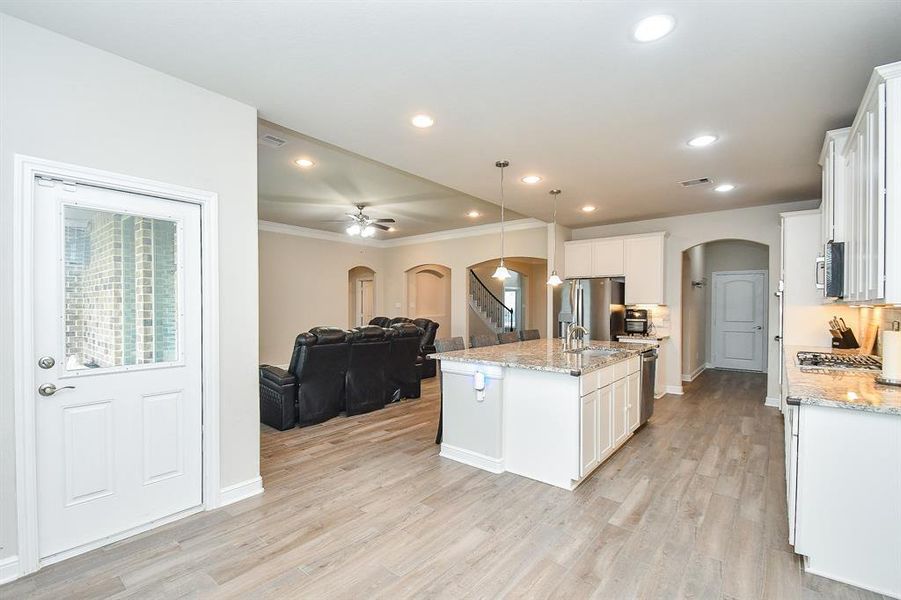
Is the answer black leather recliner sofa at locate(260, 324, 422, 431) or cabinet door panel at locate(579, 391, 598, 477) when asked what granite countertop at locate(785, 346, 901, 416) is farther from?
black leather recliner sofa at locate(260, 324, 422, 431)

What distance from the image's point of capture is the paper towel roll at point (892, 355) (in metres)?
2.46

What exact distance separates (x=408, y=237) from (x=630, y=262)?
511 centimetres

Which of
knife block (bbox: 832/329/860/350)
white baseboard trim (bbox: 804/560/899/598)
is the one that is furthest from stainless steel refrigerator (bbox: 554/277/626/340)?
white baseboard trim (bbox: 804/560/899/598)

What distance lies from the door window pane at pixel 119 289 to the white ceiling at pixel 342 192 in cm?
156

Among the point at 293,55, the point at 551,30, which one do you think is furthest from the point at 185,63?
the point at 551,30

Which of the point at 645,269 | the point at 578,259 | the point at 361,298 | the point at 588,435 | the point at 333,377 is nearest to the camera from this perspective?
the point at 588,435

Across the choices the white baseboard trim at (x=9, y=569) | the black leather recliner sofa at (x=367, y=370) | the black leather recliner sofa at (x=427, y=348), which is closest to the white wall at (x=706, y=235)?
the black leather recliner sofa at (x=427, y=348)

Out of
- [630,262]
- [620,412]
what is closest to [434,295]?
[630,262]

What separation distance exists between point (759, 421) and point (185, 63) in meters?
6.47

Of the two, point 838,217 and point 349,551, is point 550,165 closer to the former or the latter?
point 838,217

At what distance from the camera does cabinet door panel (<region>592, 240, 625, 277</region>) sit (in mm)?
6703

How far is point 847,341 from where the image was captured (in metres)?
4.19

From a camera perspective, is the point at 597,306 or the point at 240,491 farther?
the point at 597,306

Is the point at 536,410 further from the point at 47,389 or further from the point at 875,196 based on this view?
the point at 47,389
